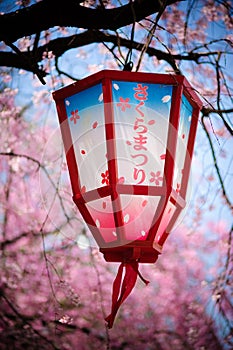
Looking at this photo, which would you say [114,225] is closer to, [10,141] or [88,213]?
[88,213]

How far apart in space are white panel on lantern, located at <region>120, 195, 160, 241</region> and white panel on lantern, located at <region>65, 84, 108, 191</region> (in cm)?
12

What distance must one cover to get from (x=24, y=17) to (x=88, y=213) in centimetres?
95

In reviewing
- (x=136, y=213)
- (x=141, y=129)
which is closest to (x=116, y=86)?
(x=141, y=129)

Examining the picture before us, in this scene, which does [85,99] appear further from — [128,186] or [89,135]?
[128,186]

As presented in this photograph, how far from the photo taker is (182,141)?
2.25 meters

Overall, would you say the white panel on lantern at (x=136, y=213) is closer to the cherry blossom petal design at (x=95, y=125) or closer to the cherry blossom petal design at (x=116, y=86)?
the cherry blossom petal design at (x=95, y=125)

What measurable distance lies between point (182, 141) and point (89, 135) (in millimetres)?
369

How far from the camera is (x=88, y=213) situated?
2.19m

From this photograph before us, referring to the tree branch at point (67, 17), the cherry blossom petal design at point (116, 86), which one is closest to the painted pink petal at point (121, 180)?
the cherry blossom petal design at point (116, 86)

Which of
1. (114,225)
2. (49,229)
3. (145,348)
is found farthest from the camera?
(145,348)

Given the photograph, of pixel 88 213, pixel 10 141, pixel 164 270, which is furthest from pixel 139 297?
pixel 88 213

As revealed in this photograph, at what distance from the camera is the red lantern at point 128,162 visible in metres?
2.09

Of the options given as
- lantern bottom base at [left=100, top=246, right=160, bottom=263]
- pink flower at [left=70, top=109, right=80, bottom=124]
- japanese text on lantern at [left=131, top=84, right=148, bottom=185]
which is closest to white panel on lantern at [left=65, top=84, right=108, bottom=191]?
pink flower at [left=70, top=109, right=80, bottom=124]

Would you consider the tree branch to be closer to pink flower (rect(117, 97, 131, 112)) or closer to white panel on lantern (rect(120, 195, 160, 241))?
pink flower (rect(117, 97, 131, 112))
